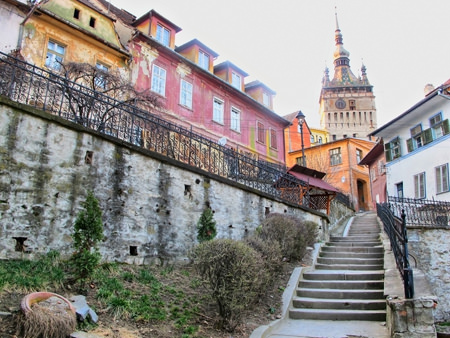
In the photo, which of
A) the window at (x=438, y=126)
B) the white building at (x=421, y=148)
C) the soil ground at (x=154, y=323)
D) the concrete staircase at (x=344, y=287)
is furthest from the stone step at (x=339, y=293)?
the window at (x=438, y=126)

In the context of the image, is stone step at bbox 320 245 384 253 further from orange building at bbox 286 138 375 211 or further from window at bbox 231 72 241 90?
orange building at bbox 286 138 375 211

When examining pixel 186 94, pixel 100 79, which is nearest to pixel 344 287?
pixel 100 79

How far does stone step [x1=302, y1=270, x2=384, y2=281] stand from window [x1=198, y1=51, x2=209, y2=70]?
51.4 feet

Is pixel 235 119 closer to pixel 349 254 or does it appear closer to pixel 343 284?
pixel 349 254

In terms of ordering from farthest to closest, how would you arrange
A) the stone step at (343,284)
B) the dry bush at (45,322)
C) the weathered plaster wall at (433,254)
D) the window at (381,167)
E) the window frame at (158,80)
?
1. the window at (381,167)
2. the window frame at (158,80)
3. the weathered plaster wall at (433,254)
4. the stone step at (343,284)
5. the dry bush at (45,322)

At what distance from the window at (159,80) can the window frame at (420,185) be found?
16.0 meters

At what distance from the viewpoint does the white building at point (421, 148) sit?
19.7 m

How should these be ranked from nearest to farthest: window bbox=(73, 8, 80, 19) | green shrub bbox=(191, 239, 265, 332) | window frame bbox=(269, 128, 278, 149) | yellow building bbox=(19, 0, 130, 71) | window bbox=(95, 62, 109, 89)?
green shrub bbox=(191, 239, 265, 332)
window bbox=(95, 62, 109, 89)
yellow building bbox=(19, 0, 130, 71)
window bbox=(73, 8, 80, 19)
window frame bbox=(269, 128, 278, 149)

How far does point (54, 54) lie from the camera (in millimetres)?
14688

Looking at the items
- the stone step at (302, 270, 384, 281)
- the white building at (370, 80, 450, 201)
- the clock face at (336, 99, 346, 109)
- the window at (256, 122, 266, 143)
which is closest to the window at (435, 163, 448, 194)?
the white building at (370, 80, 450, 201)

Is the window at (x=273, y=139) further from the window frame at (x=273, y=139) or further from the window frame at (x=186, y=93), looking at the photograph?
the window frame at (x=186, y=93)

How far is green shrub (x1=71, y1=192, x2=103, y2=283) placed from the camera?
18.9 feet

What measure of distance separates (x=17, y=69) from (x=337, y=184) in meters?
35.4

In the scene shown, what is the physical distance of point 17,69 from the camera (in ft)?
24.7
